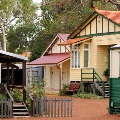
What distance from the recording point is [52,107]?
2038 cm

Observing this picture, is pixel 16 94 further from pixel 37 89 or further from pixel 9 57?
pixel 9 57

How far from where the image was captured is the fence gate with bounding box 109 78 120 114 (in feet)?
66.0

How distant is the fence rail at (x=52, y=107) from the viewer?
2030cm

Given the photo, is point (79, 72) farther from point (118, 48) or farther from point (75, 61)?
point (118, 48)

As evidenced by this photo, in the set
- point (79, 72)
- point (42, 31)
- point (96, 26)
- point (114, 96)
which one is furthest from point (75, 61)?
point (42, 31)

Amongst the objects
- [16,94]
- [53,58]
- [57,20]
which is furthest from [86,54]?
[57,20]

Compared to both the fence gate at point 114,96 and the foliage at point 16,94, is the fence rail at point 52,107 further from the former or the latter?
the foliage at point 16,94

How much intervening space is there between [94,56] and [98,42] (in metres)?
1.17

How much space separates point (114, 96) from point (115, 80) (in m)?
0.78

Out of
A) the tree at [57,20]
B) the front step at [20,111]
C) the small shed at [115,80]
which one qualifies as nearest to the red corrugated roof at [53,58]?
the tree at [57,20]

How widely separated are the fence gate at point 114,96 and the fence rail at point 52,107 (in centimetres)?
196

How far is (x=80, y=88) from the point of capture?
3397 cm

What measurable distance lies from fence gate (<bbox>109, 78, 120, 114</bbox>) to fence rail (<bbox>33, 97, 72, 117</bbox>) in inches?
77.2

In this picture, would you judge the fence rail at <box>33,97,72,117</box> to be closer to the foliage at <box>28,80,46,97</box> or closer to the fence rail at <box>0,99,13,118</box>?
the foliage at <box>28,80,46,97</box>
